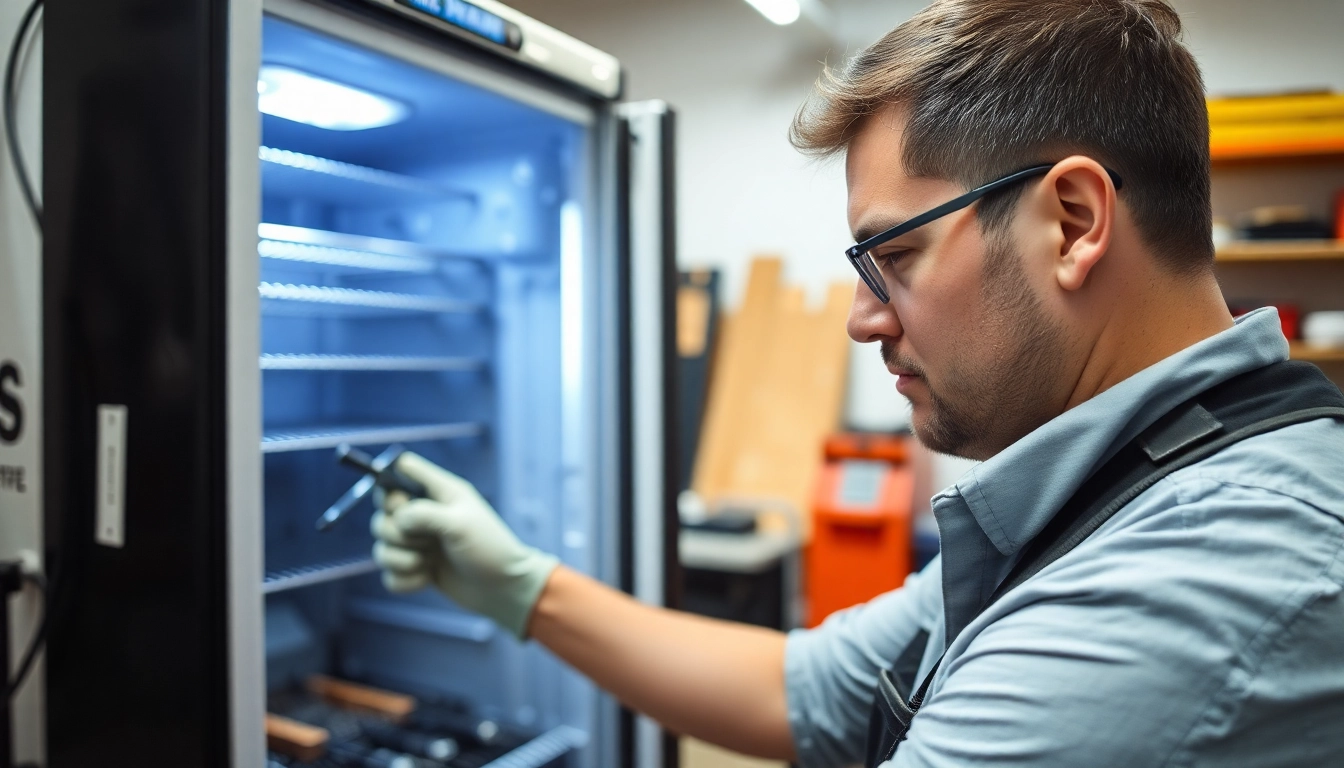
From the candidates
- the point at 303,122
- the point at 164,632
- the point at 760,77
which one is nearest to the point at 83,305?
the point at 164,632

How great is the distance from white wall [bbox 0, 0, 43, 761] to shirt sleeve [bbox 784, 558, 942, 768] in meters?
0.87

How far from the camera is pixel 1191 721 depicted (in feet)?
1.97

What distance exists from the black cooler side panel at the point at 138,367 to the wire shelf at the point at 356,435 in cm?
26

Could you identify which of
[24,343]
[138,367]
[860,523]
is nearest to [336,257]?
[24,343]

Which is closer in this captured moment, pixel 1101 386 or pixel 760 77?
pixel 1101 386

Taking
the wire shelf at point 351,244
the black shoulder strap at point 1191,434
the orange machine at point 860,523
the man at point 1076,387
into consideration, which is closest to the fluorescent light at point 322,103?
the wire shelf at point 351,244

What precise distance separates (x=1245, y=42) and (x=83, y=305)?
12.9ft

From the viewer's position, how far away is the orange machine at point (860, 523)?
10.9ft

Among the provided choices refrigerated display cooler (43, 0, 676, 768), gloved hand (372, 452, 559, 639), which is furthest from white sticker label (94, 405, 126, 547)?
gloved hand (372, 452, 559, 639)

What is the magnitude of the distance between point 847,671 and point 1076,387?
0.47 m

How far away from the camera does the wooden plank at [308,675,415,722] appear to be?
1513mm

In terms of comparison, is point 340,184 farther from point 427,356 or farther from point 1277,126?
point 1277,126

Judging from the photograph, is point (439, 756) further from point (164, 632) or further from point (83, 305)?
point (83, 305)

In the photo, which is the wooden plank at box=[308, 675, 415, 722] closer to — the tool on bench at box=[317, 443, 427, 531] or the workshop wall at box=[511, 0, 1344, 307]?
the tool on bench at box=[317, 443, 427, 531]
